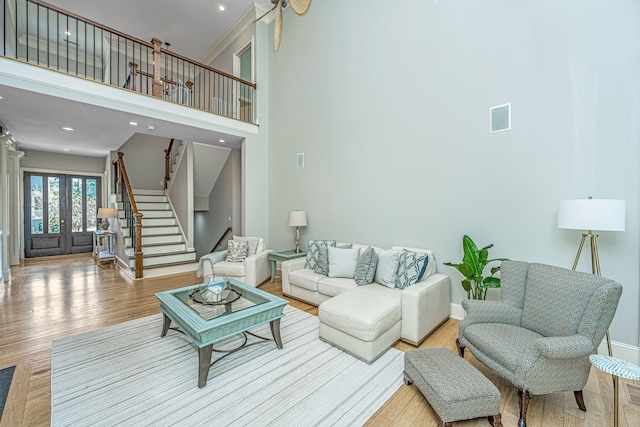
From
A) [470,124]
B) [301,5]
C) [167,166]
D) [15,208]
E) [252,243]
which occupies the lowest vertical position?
[252,243]

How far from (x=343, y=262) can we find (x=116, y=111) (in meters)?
4.13

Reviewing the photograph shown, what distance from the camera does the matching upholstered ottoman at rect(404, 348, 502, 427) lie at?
1.58m

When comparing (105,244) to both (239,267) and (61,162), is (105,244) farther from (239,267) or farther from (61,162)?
(239,267)

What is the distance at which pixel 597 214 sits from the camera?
2062 millimetres

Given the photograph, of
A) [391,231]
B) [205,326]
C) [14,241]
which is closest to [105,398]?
[205,326]

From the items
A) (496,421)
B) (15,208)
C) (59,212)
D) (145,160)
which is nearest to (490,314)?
(496,421)

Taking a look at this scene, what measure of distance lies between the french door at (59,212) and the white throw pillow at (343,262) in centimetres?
844

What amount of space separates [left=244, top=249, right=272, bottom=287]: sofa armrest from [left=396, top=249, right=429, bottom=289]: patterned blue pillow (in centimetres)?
240

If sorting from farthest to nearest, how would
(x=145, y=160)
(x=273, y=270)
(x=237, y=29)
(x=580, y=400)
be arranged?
1. (x=145, y=160)
2. (x=237, y=29)
3. (x=273, y=270)
4. (x=580, y=400)

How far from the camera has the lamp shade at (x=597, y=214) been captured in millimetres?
2021

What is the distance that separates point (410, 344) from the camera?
2.73 metres

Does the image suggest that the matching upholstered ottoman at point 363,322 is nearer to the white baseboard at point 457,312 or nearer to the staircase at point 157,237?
the white baseboard at point 457,312

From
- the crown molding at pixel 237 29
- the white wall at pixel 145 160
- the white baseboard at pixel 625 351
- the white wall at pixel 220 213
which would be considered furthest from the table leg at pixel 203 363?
the white wall at pixel 145 160

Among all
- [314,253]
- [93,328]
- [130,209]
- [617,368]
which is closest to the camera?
[617,368]
